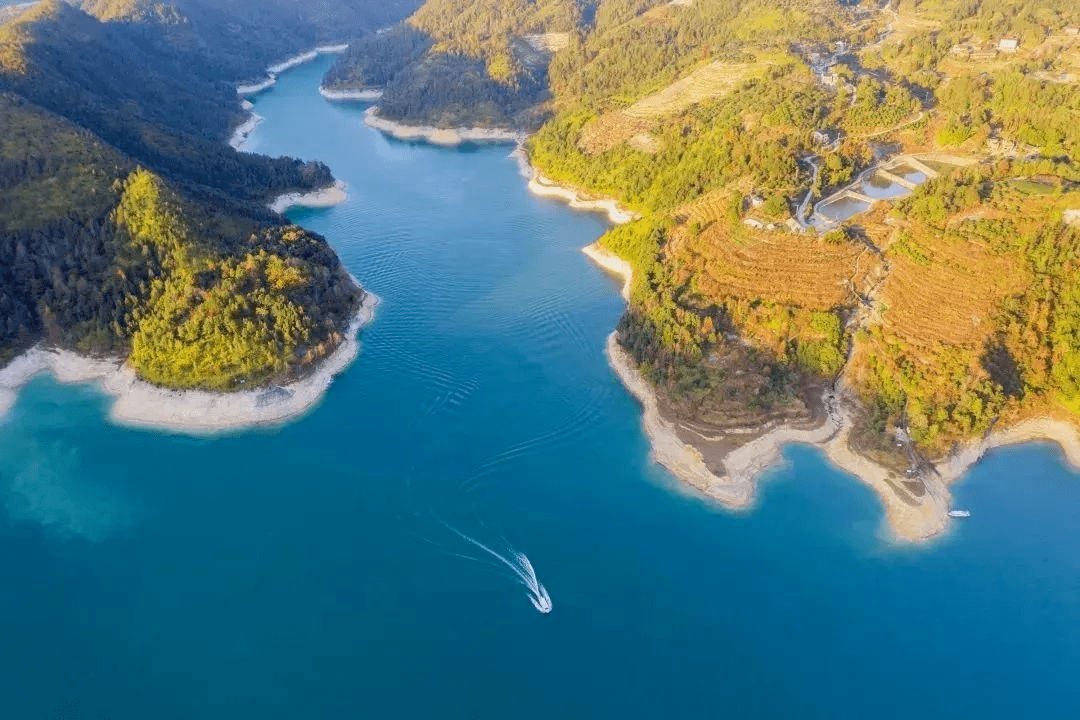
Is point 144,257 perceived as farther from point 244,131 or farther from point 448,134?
point 448,134

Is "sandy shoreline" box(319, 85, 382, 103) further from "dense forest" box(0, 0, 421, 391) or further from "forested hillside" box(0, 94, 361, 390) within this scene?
"forested hillside" box(0, 94, 361, 390)

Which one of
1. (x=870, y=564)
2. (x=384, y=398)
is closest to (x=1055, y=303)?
(x=870, y=564)

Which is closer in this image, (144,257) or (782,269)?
(782,269)

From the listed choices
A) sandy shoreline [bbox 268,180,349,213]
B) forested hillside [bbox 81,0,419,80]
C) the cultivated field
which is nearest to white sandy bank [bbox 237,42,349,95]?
forested hillside [bbox 81,0,419,80]

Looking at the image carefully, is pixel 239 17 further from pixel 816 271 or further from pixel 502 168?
pixel 816 271

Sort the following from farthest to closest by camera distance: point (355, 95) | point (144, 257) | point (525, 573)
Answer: point (355, 95)
point (144, 257)
point (525, 573)

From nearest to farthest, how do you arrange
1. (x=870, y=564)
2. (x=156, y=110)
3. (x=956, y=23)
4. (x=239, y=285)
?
(x=870, y=564) → (x=239, y=285) → (x=156, y=110) → (x=956, y=23)

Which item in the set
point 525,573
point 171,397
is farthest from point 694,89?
point 525,573
